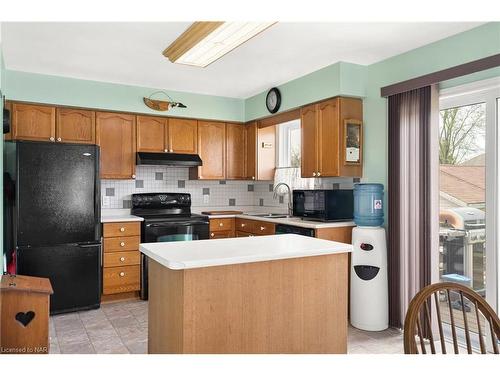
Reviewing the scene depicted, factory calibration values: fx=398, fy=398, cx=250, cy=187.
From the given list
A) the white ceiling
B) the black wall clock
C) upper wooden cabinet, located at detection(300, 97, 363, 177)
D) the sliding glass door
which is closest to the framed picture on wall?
upper wooden cabinet, located at detection(300, 97, 363, 177)

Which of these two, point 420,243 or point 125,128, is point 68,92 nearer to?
point 125,128

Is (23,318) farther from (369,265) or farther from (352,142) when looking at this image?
(352,142)

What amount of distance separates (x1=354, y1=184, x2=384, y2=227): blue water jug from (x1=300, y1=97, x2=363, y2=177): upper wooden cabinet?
11.1 inches

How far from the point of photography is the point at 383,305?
3.37 m

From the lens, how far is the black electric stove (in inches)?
169

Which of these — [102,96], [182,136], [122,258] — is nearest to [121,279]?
[122,258]

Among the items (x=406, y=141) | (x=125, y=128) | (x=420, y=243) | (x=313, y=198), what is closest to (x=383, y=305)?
(x=420, y=243)

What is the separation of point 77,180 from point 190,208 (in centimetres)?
165

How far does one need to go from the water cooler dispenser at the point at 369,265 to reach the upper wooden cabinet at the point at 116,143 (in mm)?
2565

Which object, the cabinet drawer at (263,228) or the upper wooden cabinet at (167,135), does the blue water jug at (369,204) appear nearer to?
the cabinet drawer at (263,228)

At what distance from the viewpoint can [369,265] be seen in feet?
11.1

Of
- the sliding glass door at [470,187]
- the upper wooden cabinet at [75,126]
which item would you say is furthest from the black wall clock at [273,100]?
the upper wooden cabinet at [75,126]
